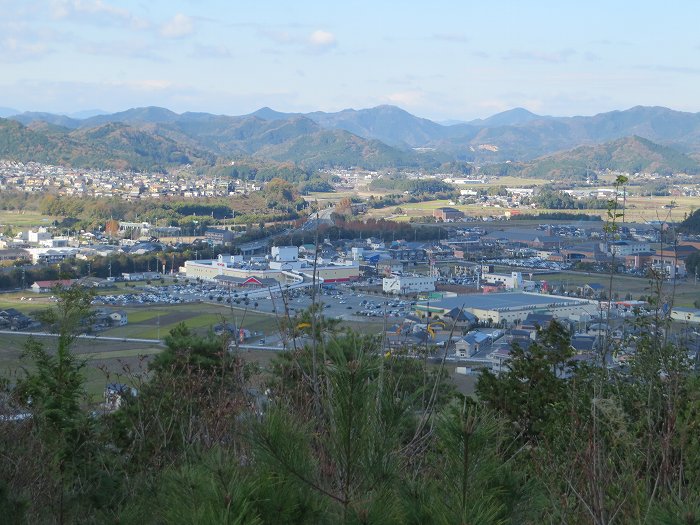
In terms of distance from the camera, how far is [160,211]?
23938 millimetres

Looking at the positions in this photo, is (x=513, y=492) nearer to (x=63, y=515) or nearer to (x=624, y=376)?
(x=63, y=515)

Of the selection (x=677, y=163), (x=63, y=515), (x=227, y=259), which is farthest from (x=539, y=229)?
(x=677, y=163)

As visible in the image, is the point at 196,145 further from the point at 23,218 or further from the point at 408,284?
the point at 408,284

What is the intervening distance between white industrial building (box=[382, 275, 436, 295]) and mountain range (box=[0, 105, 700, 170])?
2616cm

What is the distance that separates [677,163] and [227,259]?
36434 mm

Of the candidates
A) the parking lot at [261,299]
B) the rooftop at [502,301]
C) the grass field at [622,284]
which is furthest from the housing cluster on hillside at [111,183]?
the rooftop at [502,301]

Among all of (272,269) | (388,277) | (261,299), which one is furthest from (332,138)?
(261,299)

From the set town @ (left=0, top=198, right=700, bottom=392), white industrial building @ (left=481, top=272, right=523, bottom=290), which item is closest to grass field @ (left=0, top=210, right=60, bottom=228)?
town @ (left=0, top=198, right=700, bottom=392)

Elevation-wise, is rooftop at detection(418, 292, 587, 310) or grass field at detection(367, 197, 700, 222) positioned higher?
grass field at detection(367, 197, 700, 222)

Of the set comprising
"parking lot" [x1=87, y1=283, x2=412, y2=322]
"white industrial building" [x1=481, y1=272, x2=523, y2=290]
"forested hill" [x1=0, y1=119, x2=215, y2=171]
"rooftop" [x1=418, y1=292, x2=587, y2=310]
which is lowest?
"parking lot" [x1=87, y1=283, x2=412, y2=322]

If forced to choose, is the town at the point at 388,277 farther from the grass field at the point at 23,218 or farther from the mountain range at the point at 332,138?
the mountain range at the point at 332,138

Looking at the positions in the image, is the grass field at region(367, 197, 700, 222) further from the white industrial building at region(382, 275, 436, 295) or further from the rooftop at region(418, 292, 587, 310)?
the rooftop at region(418, 292, 587, 310)

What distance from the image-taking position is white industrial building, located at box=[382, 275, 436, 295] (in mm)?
13900

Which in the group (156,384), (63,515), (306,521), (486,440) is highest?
(486,440)
